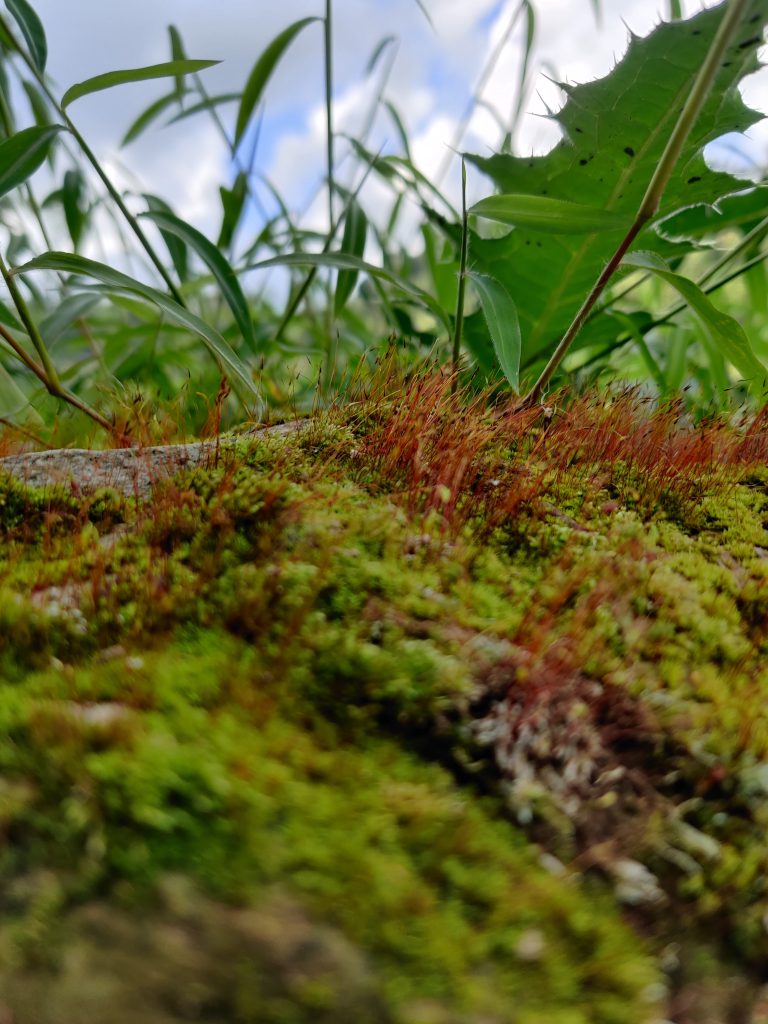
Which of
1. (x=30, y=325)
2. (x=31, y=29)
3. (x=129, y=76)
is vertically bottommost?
(x=30, y=325)

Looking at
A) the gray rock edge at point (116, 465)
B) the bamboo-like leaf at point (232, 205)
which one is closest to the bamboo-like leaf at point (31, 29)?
the bamboo-like leaf at point (232, 205)

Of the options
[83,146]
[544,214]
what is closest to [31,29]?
[83,146]

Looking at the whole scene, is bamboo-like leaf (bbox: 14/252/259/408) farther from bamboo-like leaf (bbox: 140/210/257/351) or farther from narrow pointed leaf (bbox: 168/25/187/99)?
narrow pointed leaf (bbox: 168/25/187/99)

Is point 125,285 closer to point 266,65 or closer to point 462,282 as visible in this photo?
point 462,282

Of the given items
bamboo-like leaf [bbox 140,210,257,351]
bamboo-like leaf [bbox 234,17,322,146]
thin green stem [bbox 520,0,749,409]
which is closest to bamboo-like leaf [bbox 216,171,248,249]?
bamboo-like leaf [bbox 234,17,322,146]

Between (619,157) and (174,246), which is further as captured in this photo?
(174,246)

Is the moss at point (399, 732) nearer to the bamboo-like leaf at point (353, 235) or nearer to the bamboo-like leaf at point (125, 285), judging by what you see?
the bamboo-like leaf at point (125, 285)
